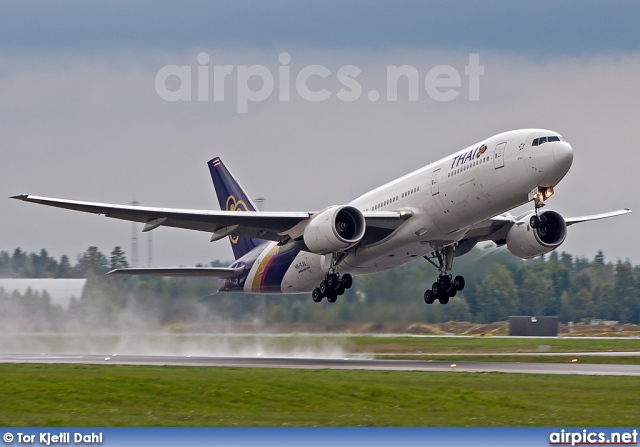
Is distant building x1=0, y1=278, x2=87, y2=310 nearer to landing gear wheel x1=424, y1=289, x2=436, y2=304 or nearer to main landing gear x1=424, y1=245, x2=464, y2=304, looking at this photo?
landing gear wheel x1=424, y1=289, x2=436, y2=304

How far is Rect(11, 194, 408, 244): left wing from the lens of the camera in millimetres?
38188

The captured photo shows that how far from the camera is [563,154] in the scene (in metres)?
33.4

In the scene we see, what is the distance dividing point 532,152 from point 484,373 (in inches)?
303

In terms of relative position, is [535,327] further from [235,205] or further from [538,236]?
[538,236]

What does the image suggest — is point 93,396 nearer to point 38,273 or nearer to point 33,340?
point 33,340

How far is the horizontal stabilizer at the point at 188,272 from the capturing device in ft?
149

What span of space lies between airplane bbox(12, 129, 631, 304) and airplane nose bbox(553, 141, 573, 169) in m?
0.03

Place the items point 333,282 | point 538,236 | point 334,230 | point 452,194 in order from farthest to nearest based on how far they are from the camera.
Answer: point 333,282 < point 538,236 < point 334,230 < point 452,194

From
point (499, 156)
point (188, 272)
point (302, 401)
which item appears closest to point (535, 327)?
point (188, 272)

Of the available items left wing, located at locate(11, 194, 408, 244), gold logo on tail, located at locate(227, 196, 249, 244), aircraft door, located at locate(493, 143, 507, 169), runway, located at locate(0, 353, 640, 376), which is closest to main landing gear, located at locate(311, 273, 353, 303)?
left wing, located at locate(11, 194, 408, 244)

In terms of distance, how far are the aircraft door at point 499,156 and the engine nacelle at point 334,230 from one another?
19.8 feet

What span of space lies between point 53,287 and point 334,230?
28443 mm

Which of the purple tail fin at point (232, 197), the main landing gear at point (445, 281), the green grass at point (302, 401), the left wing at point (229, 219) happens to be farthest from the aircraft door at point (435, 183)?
the purple tail fin at point (232, 197)

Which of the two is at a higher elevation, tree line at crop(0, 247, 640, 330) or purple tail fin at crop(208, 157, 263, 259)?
purple tail fin at crop(208, 157, 263, 259)
